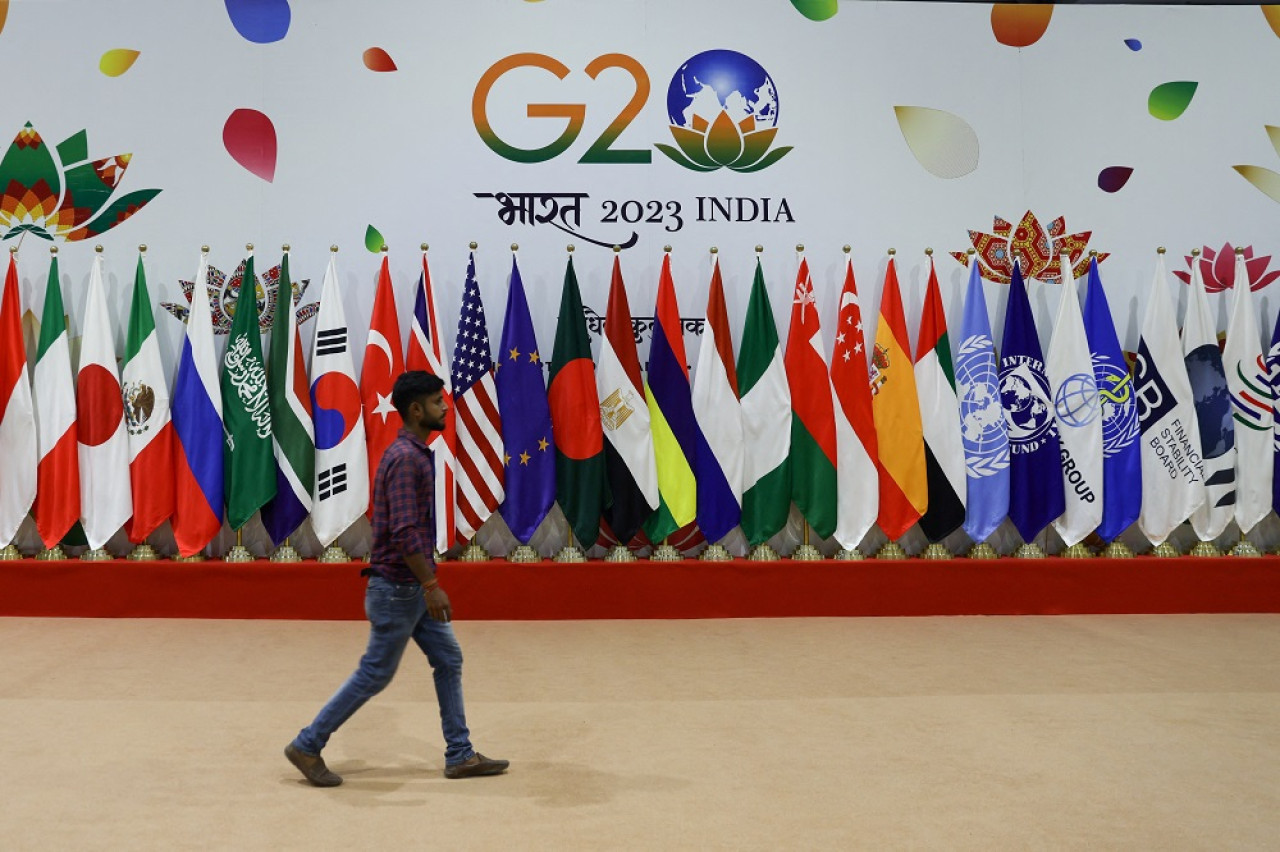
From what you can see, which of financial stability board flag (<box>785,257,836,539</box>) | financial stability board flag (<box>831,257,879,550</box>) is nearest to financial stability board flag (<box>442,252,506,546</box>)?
financial stability board flag (<box>785,257,836,539</box>)

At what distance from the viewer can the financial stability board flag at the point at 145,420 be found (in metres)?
6.36

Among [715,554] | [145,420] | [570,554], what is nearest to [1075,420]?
[715,554]

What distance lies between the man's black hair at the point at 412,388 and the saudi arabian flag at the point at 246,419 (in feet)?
11.0

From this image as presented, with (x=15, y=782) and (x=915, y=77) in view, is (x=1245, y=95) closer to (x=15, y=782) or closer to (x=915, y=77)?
(x=915, y=77)

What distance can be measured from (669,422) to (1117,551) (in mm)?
2777

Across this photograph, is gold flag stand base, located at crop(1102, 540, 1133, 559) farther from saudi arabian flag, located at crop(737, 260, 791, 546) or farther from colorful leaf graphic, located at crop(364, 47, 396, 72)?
colorful leaf graphic, located at crop(364, 47, 396, 72)

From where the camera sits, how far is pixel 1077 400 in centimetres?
666

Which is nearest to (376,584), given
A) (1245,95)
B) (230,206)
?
(230,206)

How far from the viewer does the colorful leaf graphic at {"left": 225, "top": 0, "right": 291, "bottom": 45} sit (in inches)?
265

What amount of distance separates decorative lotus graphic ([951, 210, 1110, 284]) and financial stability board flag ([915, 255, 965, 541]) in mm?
460

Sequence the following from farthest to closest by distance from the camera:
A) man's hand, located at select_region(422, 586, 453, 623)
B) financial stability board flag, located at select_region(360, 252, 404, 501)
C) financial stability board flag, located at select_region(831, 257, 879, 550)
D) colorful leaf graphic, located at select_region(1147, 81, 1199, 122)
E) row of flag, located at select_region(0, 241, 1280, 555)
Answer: colorful leaf graphic, located at select_region(1147, 81, 1199, 122) → financial stability board flag, located at select_region(831, 257, 879, 550) → financial stability board flag, located at select_region(360, 252, 404, 501) → row of flag, located at select_region(0, 241, 1280, 555) → man's hand, located at select_region(422, 586, 453, 623)

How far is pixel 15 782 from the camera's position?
129 inches

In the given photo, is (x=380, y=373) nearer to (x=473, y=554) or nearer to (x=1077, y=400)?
(x=473, y=554)

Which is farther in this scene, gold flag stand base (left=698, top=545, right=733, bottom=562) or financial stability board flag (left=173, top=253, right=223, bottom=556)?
gold flag stand base (left=698, top=545, right=733, bottom=562)
